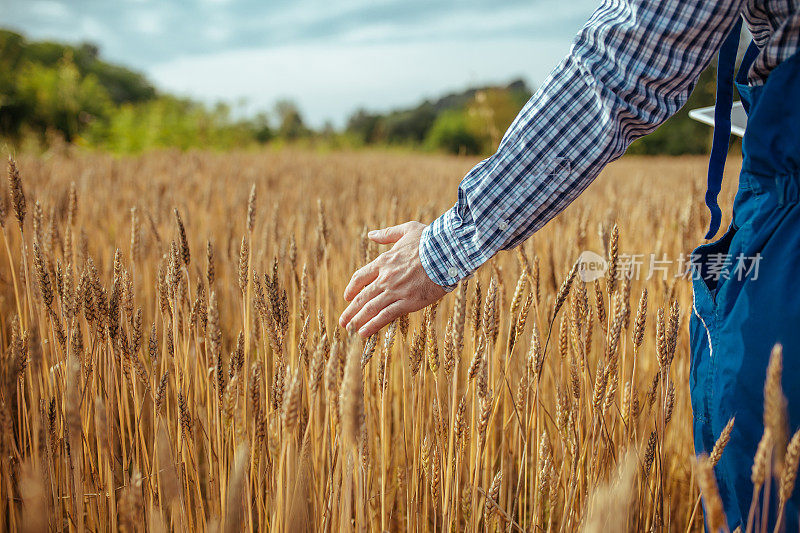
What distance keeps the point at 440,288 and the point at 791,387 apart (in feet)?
1.52

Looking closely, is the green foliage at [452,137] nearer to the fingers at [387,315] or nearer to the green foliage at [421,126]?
the green foliage at [421,126]

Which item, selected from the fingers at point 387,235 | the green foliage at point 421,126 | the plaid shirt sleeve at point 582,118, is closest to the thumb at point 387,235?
the fingers at point 387,235

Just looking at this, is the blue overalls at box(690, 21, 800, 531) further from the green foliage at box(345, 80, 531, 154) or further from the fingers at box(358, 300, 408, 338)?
the green foliage at box(345, 80, 531, 154)

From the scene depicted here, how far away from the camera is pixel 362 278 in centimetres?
87

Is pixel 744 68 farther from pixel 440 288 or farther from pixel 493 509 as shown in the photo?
pixel 493 509

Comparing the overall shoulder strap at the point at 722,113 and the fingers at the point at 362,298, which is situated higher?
the overall shoulder strap at the point at 722,113

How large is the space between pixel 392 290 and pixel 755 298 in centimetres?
49

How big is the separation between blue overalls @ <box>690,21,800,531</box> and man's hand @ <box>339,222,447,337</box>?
0.40 m

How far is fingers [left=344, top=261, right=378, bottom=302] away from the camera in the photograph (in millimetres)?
861

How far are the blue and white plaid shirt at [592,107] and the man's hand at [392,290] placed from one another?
24 millimetres

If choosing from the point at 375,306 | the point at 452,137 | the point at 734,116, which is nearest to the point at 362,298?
the point at 375,306

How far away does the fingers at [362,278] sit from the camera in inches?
33.9

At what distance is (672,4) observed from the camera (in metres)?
0.65

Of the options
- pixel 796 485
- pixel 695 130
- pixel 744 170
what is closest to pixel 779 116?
pixel 744 170
